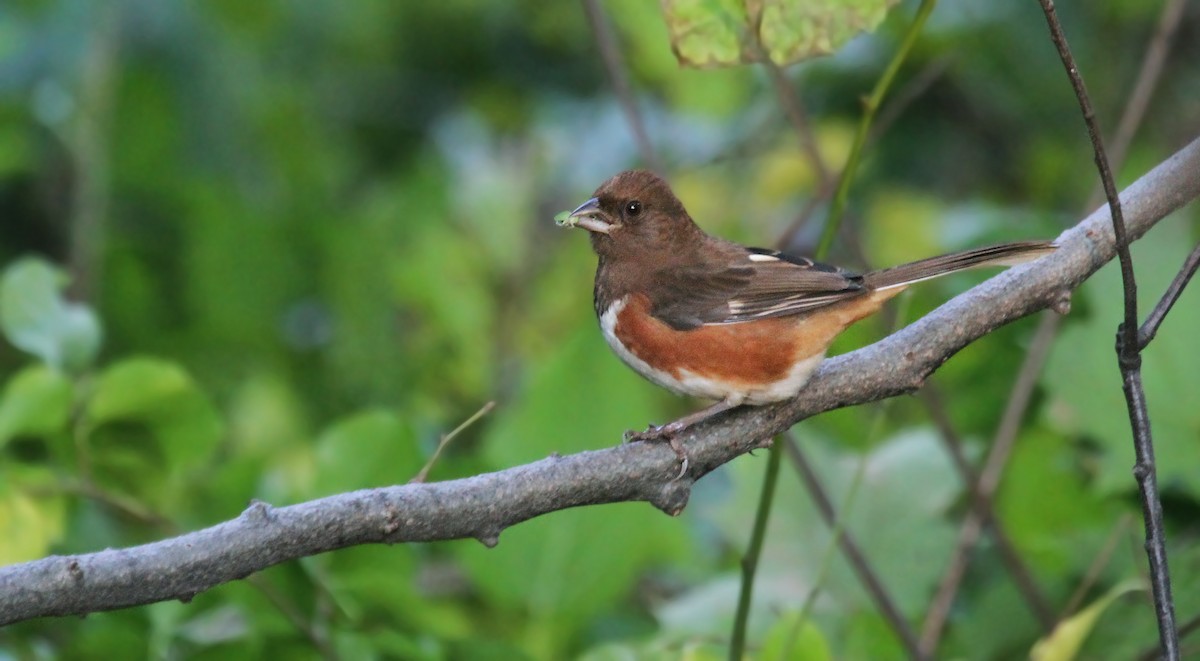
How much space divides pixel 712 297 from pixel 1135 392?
120cm

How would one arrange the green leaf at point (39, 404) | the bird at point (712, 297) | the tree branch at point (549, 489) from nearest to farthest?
the tree branch at point (549, 489) → the bird at point (712, 297) → the green leaf at point (39, 404)

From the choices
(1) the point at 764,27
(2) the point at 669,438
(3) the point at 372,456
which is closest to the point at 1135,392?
(2) the point at 669,438

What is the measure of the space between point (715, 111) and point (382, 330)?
1.52 meters

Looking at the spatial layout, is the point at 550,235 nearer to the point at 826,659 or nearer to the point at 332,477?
the point at 332,477

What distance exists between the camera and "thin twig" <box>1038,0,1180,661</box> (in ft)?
5.96

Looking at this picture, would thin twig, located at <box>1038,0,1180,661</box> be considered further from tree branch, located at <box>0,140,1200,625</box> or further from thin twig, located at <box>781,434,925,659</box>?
thin twig, located at <box>781,434,925,659</box>

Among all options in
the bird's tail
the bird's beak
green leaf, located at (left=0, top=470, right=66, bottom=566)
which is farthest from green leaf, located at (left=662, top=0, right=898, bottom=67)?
green leaf, located at (left=0, top=470, right=66, bottom=566)

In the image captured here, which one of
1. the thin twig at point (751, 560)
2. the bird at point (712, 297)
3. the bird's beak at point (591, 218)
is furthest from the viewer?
the bird's beak at point (591, 218)

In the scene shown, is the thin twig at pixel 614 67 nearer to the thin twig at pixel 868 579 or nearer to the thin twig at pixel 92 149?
the thin twig at pixel 868 579

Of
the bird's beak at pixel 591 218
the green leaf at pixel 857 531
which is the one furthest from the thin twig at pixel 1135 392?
the green leaf at pixel 857 531

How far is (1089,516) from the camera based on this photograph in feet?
12.2

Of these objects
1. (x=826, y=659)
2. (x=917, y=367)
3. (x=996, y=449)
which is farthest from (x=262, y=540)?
(x=996, y=449)

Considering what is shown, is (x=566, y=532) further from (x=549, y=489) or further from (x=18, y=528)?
(x=549, y=489)

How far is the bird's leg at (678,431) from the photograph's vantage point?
7.25ft
